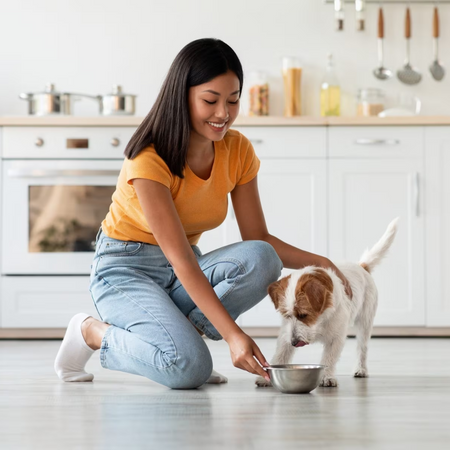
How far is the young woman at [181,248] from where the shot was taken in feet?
6.07

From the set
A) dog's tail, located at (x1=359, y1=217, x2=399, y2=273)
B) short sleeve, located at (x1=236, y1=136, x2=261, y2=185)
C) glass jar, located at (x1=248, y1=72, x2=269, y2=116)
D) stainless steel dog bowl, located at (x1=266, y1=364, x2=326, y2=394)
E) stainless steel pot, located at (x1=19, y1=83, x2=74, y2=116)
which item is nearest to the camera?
stainless steel dog bowl, located at (x1=266, y1=364, x2=326, y2=394)

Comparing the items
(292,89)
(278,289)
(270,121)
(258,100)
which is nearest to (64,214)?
(270,121)

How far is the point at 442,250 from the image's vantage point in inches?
139

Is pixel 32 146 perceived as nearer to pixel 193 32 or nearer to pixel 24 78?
pixel 24 78

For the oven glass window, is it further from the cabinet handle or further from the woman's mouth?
the woman's mouth

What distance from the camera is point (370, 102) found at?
13.2 ft

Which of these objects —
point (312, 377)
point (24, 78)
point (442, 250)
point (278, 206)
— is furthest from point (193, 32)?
point (312, 377)

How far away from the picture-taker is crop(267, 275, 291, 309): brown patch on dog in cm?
187

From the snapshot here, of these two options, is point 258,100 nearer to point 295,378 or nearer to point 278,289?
point 278,289

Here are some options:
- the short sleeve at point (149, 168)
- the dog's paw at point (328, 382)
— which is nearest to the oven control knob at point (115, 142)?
the short sleeve at point (149, 168)

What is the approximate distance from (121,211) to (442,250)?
6.52 feet

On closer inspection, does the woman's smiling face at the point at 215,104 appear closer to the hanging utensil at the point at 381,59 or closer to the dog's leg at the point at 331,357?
the dog's leg at the point at 331,357

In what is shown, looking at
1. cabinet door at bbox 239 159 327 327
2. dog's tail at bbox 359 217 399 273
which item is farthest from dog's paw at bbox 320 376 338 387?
cabinet door at bbox 239 159 327 327

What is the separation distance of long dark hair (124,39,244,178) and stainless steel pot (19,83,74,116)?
1762mm
